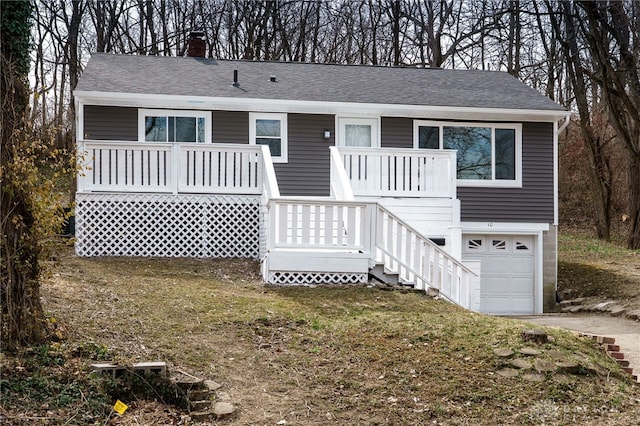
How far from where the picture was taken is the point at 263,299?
33.6ft

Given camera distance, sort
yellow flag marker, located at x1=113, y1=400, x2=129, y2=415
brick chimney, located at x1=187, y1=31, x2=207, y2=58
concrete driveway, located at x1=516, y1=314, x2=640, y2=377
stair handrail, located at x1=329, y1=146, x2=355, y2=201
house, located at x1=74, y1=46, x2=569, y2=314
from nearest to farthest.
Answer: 1. yellow flag marker, located at x1=113, y1=400, x2=129, y2=415
2. concrete driveway, located at x1=516, y1=314, x2=640, y2=377
3. house, located at x1=74, y1=46, x2=569, y2=314
4. stair handrail, located at x1=329, y1=146, x2=355, y2=201
5. brick chimney, located at x1=187, y1=31, x2=207, y2=58

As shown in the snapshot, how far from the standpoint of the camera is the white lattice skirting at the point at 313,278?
11625 millimetres

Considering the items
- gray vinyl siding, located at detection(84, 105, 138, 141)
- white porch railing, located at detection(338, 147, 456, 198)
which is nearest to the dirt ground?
white porch railing, located at detection(338, 147, 456, 198)

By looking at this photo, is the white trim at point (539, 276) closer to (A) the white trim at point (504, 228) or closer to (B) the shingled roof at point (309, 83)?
(A) the white trim at point (504, 228)

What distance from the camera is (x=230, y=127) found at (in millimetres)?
16406

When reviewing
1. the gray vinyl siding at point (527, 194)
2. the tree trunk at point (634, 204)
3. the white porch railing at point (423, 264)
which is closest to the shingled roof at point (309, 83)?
the gray vinyl siding at point (527, 194)

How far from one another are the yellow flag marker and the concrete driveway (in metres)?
5.33

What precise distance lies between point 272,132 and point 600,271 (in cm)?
786

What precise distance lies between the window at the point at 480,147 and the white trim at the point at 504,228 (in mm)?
863

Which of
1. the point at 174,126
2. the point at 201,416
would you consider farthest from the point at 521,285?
the point at 201,416

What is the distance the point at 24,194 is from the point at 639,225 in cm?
1972

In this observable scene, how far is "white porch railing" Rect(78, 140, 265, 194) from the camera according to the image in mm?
14078

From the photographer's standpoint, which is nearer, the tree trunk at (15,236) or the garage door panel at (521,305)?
the tree trunk at (15,236)

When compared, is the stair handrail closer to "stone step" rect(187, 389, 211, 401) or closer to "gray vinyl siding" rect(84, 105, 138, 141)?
"gray vinyl siding" rect(84, 105, 138, 141)
